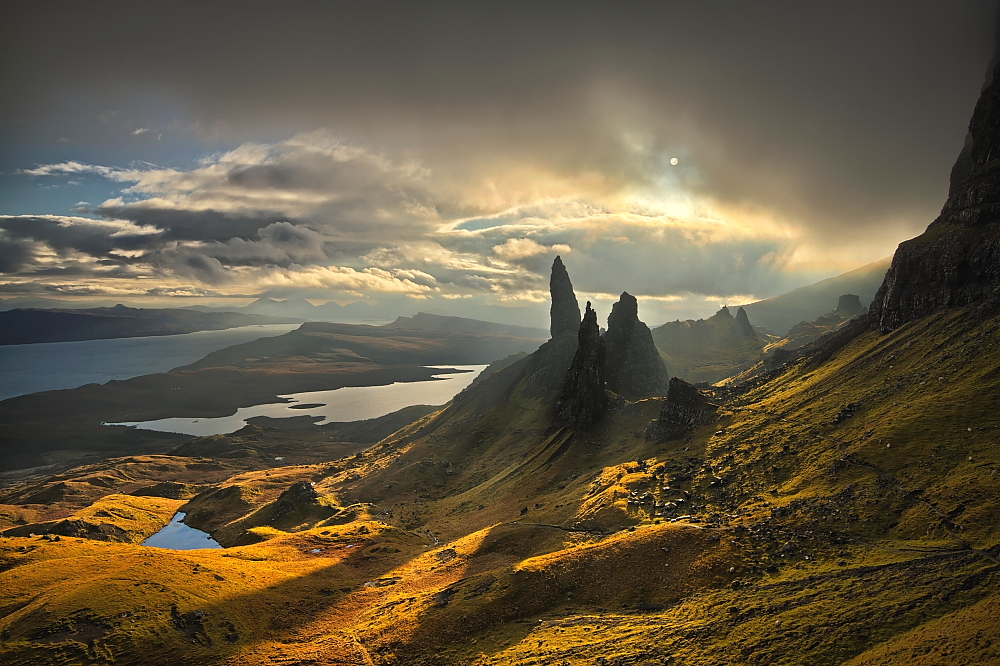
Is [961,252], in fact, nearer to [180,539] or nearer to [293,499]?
[293,499]

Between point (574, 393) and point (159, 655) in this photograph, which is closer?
point (159, 655)

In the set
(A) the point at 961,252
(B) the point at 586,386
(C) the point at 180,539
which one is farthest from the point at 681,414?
(C) the point at 180,539

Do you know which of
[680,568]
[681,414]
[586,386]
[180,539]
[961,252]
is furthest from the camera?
[586,386]

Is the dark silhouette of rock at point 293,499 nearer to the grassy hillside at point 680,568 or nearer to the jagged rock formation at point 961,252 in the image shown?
the grassy hillside at point 680,568

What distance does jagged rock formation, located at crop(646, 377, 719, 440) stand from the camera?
119 meters

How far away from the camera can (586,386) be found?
545ft

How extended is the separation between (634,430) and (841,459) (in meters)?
76.9

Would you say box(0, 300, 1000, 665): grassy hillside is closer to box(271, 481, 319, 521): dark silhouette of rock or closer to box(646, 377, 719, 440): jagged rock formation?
box(646, 377, 719, 440): jagged rock formation

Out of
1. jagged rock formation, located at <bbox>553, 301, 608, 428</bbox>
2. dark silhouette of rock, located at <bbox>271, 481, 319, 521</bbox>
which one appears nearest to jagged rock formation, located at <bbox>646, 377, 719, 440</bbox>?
jagged rock formation, located at <bbox>553, 301, 608, 428</bbox>

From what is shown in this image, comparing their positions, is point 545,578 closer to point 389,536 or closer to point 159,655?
point 159,655

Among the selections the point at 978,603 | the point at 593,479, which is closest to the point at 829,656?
the point at 978,603

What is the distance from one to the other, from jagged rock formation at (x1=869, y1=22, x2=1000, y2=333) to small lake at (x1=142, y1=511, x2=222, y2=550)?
185 meters

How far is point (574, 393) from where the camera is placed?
175125mm

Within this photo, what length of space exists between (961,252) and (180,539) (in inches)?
8183
